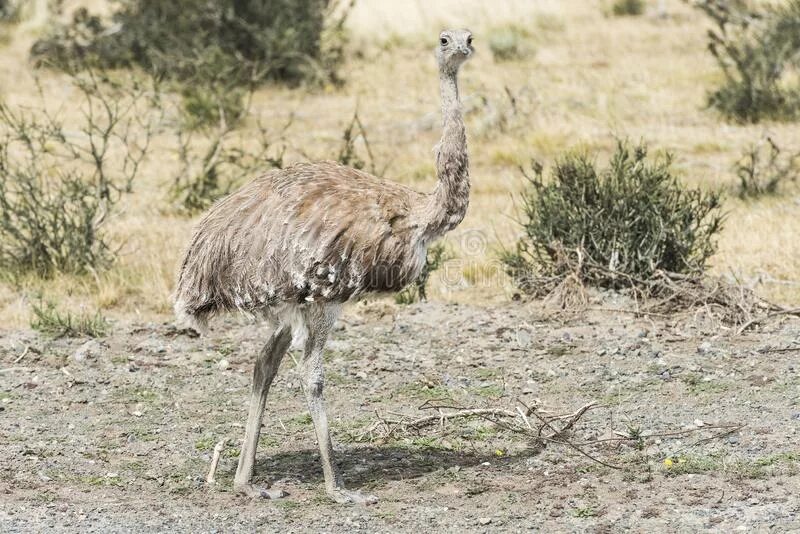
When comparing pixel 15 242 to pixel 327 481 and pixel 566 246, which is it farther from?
pixel 327 481

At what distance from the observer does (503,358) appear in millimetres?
8586

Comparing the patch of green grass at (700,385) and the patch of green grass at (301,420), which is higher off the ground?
the patch of green grass at (700,385)

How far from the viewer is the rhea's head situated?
634 centimetres

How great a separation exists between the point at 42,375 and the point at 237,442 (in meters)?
1.65

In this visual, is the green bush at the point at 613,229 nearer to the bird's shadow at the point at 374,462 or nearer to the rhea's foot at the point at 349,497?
the bird's shadow at the point at 374,462

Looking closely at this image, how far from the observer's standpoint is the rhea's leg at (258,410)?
21.5 feet

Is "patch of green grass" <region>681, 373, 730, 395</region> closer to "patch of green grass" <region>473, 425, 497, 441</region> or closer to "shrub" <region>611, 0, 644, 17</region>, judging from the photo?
Answer: "patch of green grass" <region>473, 425, 497, 441</region>

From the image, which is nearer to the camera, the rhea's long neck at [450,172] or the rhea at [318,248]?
the rhea at [318,248]

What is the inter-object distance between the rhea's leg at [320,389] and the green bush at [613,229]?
3.27 meters

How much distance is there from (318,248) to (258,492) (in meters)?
1.21

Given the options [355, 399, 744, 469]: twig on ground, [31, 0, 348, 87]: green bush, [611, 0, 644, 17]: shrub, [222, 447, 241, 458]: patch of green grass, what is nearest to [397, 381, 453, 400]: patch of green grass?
[355, 399, 744, 469]: twig on ground

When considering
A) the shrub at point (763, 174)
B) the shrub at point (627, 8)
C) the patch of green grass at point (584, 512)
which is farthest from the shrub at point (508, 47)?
the patch of green grass at point (584, 512)

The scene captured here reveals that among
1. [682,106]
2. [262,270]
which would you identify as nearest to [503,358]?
[262,270]

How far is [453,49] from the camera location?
20.8 ft
